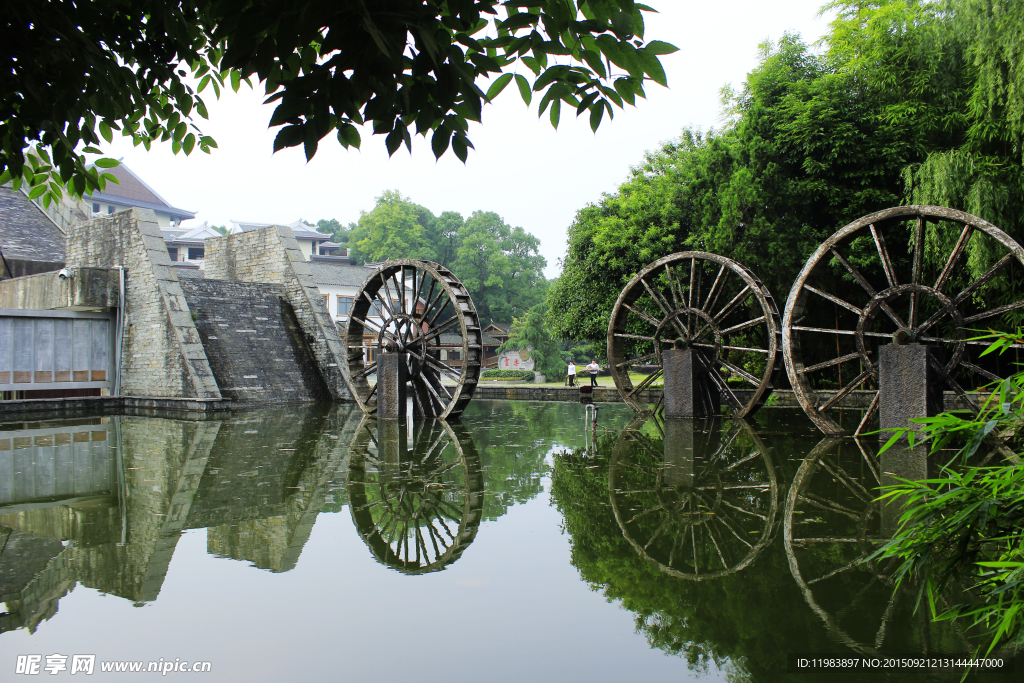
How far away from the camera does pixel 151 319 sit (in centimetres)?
1383

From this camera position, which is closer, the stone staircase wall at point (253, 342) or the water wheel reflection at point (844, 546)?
the water wheel reflection at point (844, 546)

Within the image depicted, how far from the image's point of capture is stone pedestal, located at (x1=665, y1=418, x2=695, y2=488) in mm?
6098

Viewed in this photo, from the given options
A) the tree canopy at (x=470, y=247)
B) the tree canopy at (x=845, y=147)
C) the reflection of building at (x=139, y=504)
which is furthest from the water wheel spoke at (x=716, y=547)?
the tree canopy at (x=470, y=247)

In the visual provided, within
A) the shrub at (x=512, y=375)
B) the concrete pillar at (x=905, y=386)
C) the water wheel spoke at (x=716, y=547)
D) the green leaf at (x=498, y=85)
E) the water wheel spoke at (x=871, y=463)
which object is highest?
the green leaf at (x=498, y=85)

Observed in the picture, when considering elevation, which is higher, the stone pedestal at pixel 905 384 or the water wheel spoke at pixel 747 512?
the stone pedestal at pixel 905 384

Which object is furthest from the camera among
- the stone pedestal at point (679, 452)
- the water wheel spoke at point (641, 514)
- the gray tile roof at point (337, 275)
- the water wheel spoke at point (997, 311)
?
the gray tile roof at point (337, 275)

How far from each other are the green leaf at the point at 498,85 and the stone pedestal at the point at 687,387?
8.84m

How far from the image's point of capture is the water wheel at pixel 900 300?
25.1 ft

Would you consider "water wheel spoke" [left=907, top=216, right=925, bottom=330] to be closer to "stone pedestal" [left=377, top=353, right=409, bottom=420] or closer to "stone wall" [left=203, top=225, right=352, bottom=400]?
"stone pedestal" [left=377, top=353, right=409, bottom=420]

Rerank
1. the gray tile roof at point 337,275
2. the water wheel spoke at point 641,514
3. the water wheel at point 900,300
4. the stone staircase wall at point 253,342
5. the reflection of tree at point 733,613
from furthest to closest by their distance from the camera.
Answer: the gray tile roof at point 337,275, the stone staircase wall at point 253,342, the water wheel at point 900,300, the water wheel spoke at point 641,514, the reflection of tree at point 733,613

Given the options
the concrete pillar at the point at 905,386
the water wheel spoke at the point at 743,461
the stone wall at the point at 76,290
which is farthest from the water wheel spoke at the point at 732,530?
the stone wall at the point at 76,290

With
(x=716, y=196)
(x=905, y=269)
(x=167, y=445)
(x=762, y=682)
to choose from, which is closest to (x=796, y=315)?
(x=905, y=269)

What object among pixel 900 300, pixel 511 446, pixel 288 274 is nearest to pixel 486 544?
pixel 511 446

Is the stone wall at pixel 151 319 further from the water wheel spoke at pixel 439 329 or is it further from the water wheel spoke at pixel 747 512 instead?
the water wheel spoke at pixel 747 512
